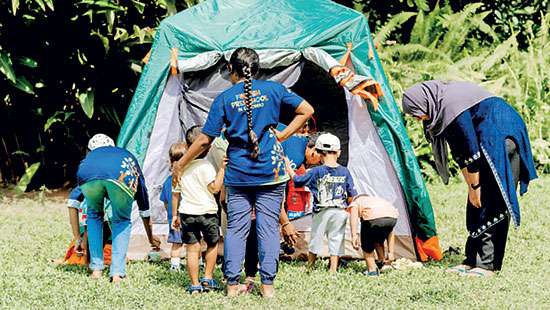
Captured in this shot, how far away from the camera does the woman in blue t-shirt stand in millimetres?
5426

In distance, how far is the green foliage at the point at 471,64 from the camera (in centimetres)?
1129

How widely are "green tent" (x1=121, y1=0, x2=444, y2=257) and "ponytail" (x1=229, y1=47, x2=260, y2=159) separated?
4.45ft

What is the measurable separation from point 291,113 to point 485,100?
1471 mm

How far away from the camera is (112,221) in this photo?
611 centimetres

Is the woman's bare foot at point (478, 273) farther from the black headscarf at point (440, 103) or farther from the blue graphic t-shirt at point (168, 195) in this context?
the blue graphic t-shirt at point (168, 195)

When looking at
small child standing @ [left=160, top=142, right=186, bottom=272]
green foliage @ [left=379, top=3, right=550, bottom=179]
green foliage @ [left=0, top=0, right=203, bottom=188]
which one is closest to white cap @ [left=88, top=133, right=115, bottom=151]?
small child standing @ [left=160, top=142, right=186, bottom=272]

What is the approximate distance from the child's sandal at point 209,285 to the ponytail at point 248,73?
94 centimetres

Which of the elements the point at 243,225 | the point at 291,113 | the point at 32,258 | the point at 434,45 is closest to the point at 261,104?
the point at 291,113

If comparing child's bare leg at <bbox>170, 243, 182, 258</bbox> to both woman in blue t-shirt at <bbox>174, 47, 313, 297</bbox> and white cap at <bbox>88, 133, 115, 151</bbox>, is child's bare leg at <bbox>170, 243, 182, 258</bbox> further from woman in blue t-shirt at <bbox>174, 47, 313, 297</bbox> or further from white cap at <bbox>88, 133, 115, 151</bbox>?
woman in blue t-shirt at <bbox>174, 47, 313, 297</bbox>

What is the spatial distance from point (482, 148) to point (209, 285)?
6.74ft

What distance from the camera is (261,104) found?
17.8 feet

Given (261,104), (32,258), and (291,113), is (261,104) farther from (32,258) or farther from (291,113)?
(32,258)

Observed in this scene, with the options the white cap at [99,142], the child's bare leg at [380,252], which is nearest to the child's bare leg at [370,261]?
the child's bare leg at [380,252]

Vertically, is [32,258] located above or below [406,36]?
below
